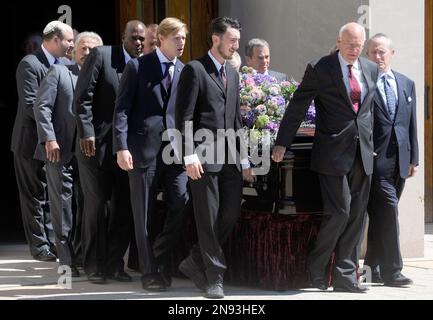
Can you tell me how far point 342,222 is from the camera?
8.22 metres

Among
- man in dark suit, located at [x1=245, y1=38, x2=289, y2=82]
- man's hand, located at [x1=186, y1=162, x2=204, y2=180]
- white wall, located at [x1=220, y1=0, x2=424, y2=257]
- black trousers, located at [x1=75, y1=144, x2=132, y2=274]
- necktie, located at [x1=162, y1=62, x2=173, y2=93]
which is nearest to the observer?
man's hand, located at [x1=186, y1=162, x2=204, y2=180]

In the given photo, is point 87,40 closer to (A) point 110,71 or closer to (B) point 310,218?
(A) point 110,71

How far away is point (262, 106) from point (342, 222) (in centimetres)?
111

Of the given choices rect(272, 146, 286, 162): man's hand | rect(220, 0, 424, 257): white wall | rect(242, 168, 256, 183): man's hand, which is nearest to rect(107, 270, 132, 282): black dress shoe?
rect(242, 168, 256, 183): man's hand

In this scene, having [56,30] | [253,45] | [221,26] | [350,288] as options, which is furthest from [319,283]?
[56,30]

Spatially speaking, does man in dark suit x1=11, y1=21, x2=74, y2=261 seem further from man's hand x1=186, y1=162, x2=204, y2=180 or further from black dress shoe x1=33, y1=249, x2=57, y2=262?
man's hand x1=186, y1=162, x2=204, y2=180

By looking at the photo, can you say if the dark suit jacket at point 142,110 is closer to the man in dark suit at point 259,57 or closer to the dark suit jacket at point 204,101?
the dark suit jacket at point 204,101

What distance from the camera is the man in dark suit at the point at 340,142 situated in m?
8.20

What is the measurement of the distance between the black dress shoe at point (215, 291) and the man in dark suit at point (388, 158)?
1474mm

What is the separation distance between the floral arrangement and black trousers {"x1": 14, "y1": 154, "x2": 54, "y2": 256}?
2.49 meters

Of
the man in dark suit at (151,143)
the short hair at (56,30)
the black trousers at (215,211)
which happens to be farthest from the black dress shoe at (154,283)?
the short hair at (56,30)

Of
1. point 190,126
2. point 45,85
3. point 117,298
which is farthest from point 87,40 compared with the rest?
point 117,298

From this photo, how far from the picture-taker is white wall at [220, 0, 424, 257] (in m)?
10.0

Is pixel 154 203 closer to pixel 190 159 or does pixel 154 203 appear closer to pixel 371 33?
pixel 190 159
